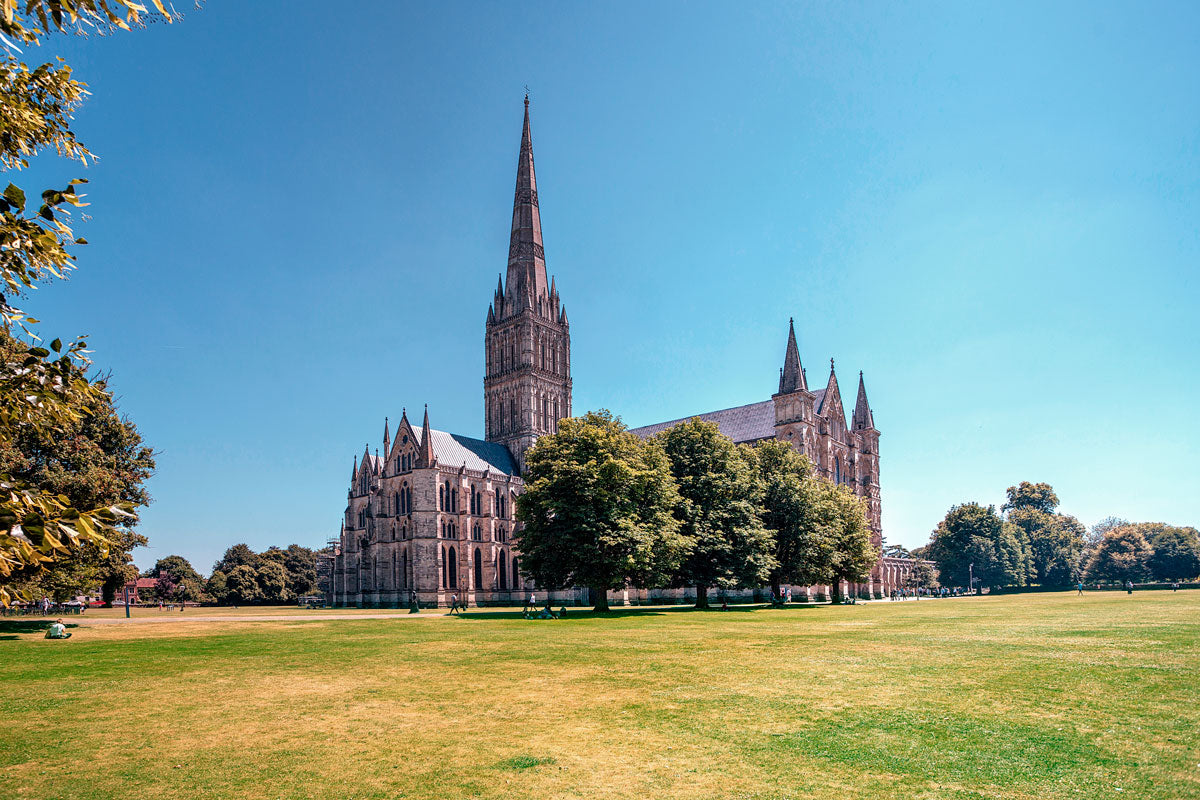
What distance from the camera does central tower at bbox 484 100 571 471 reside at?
302 feet

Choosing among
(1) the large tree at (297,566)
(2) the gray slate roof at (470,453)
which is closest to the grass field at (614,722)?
(2) the gray slate roof at (470,453)

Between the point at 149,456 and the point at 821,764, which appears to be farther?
the point at 149,456

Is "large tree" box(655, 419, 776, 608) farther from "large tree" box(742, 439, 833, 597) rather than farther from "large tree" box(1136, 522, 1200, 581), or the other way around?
"large tree" box(1136, 522, 1200, 581)

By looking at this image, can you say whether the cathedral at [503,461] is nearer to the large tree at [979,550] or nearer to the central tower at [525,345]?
the central tower at [525,345]

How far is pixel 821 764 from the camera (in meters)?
9.42

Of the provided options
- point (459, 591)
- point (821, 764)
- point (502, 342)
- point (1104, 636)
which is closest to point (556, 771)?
point (821, 764)

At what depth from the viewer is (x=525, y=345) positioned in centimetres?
9212

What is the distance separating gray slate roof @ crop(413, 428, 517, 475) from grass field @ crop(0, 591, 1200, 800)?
5855 cm

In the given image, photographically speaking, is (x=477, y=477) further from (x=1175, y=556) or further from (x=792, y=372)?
(x=1175, y=556)

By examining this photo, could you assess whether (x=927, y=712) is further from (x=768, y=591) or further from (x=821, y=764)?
(x=768, y=591)

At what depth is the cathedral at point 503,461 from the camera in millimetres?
77000

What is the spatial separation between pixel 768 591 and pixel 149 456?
5730 cm

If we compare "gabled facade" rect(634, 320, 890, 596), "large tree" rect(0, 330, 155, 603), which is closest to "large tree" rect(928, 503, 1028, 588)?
"gabled facade" rect(634, 320, 890, 596)

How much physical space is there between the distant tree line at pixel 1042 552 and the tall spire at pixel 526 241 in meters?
71.7
